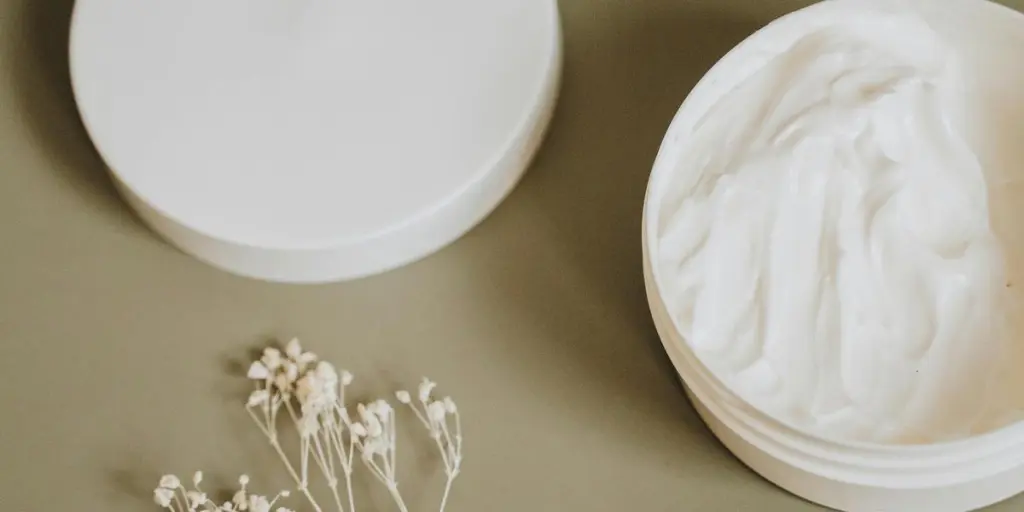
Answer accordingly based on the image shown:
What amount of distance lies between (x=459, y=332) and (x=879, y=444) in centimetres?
32

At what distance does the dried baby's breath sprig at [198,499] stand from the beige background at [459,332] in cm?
2

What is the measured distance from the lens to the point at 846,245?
0.77 metres

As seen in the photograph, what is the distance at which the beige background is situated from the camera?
0.82m

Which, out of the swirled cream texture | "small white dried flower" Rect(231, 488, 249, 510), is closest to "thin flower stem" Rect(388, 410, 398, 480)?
"small white dried flower" Rect(231, 488, 249, 510)

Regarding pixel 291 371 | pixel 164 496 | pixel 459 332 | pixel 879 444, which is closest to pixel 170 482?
pixel 164 496

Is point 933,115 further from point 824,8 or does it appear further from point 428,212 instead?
point 428,212

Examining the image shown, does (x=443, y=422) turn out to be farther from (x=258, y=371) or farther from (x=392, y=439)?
(x=258, y=371)

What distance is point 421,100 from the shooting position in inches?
35.2

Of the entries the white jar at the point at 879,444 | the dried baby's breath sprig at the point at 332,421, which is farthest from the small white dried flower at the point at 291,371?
the white jar at the point at 879,444

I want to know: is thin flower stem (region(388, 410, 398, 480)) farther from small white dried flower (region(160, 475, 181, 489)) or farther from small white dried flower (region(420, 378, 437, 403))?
small white dried flower (region(160, 475, 181, 489))

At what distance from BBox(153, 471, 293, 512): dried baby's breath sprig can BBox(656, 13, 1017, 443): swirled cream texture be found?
0.31m

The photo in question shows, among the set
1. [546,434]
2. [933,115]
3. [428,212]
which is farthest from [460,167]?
[933,115]

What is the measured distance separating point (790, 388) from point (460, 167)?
0.29 metres

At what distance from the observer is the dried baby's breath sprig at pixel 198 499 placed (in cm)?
80
